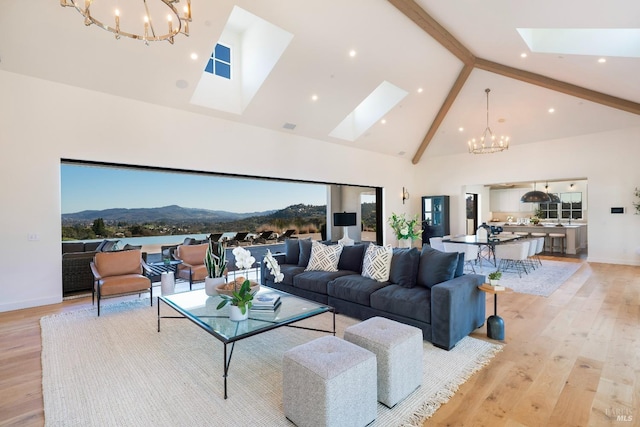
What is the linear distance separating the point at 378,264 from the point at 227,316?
2053mm

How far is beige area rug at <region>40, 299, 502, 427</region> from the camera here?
2123mm

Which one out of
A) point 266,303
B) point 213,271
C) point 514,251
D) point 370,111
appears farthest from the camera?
point 370,111

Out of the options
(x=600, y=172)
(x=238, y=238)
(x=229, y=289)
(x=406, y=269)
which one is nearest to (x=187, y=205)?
(x=238, y=238)

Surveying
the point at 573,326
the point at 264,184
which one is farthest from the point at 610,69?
the point at 264,184

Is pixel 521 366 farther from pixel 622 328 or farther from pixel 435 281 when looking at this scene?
pixel 622 328

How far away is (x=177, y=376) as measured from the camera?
262 centimetres

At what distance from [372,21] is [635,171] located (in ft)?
24.6

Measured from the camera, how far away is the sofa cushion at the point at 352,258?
15.2 ft

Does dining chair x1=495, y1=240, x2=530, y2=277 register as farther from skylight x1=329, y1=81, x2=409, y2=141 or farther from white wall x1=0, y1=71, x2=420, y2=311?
white wall x1=0, y1=71, x2=420, y2=311

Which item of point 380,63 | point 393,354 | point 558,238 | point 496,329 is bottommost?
point 496,329

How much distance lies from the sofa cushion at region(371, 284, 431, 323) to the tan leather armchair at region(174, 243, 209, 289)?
10.5 feet

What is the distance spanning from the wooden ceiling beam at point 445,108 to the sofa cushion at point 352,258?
5335mm

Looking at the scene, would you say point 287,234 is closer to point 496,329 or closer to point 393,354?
point 496,329

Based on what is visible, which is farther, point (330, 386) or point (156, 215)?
point (156, 215)
